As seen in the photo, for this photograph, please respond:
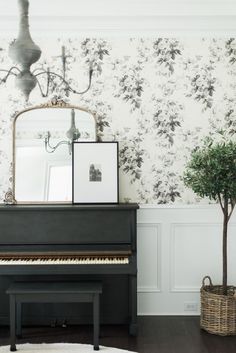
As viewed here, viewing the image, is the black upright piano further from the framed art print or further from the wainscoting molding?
the wainscoting molding

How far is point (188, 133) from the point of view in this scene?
427cm

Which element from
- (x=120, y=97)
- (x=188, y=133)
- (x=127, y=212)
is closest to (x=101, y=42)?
(x=120, y=97)

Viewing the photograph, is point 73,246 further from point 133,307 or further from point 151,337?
point 151,337

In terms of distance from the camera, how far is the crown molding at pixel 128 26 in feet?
13.7

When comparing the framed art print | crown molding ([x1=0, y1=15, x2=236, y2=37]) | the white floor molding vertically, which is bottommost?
the white floor molding

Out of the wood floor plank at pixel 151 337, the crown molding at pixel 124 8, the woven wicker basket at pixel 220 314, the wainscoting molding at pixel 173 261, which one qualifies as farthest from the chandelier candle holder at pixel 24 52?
the woven wicker basket at pixel 220 314

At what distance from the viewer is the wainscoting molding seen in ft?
14.1

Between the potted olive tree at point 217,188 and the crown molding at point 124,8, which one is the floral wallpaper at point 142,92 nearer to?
the crown molding at point 124,8

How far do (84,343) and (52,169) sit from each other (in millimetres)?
1529

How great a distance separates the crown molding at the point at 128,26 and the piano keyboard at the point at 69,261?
2.03 metres

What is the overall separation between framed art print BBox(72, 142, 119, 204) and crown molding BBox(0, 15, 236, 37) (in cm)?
105

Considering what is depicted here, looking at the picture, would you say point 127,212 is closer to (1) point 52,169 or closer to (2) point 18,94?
(1) point 52,169

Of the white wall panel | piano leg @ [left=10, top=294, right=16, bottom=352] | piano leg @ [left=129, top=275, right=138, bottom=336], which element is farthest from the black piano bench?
the white wall panel

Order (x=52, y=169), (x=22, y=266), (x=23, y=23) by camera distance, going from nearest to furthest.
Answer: (x=23, y=23)
(x=22, y=266)
(x=52, y=169)
